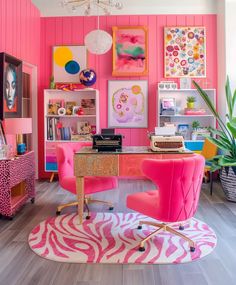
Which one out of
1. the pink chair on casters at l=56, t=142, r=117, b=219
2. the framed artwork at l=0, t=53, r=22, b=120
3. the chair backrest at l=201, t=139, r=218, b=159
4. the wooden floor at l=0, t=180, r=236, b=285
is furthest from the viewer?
the chair backrest at l=201, t=139, r=218, b=159

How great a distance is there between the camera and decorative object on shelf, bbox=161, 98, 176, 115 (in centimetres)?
582

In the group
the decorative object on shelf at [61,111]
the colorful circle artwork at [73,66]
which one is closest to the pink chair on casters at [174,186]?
the decorative object on shelf at [61,111]

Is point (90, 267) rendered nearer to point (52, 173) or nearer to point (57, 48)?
point (52, 173)

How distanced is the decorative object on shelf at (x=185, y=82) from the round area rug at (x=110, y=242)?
2.93 metres

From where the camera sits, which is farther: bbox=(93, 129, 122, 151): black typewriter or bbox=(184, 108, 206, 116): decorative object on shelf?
bbox=(184, 108, 206, 116): decorative object on shelf

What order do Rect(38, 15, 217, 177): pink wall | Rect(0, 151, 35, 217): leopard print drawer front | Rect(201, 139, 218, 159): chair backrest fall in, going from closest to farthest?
Rect(0, 151, 35, 217): leopard print drawer front
Rect(201, 139, 218, 159): chair backrest
Rect(38, 15, 217, 177): pink wall

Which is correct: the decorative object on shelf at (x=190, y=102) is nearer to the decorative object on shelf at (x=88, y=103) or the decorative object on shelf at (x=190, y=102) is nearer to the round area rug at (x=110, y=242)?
the decorative object on shelf at (x=88, y=103)

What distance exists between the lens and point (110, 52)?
20.1ft

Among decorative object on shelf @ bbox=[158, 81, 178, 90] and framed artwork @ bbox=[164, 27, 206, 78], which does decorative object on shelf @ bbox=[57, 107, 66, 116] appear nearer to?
decorative object on shelf @ bbox=[158, 81, 178, 90]

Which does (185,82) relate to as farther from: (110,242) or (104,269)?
(104,269)

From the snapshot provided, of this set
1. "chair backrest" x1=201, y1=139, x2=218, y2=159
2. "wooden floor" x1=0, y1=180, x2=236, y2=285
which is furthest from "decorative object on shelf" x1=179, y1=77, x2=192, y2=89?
"wooden floor" x1=0, y1=180, x2=236, y2=285

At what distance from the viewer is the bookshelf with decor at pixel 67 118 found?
591 centimetres

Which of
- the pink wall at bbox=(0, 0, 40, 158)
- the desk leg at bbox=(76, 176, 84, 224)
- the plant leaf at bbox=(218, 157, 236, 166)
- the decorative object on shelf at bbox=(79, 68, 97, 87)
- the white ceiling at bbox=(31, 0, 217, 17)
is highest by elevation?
the white ceiling at bbox=(31, 0, 217, 17)

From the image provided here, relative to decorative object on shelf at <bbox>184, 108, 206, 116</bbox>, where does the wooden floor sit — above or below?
below
